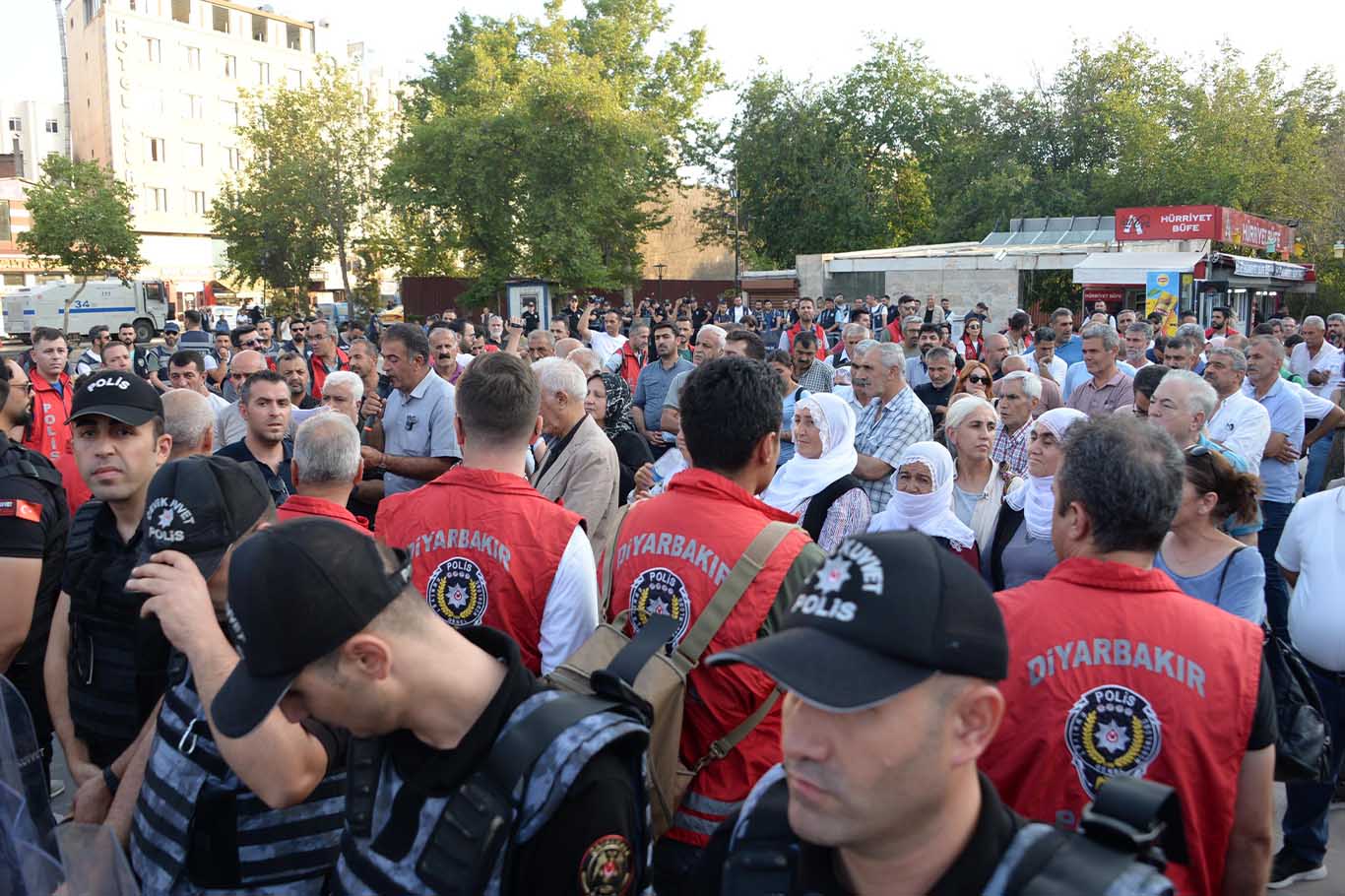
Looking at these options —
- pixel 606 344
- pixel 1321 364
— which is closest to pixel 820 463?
Answer: pixel 606 344

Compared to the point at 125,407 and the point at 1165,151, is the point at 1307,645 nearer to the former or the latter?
the point at 125,407

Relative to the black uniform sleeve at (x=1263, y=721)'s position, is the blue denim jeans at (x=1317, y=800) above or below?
below

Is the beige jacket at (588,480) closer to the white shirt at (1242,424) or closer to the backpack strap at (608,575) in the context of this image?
the backpack strap at (608,575)

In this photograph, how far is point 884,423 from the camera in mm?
5957

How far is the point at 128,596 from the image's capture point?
2.78m

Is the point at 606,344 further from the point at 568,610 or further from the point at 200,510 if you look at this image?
the point at 200,510

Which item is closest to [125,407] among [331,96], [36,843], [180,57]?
[36,843]

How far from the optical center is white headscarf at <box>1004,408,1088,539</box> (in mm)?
4004

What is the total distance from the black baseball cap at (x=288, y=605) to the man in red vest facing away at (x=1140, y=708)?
4.60 feet

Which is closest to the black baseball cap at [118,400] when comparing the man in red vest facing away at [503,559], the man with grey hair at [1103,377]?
the man in red vest facing away at [503,559]

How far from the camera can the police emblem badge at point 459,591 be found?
9.57 feet

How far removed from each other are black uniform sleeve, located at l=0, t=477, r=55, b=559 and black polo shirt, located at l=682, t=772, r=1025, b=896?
2946 mm

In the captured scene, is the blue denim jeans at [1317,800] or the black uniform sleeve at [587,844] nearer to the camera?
the black uniform sleeve at [587,844]

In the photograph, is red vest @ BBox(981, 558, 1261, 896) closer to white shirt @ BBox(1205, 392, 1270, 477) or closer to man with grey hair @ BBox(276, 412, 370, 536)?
man with grey hair @ BBox(276, 412, 370, 536)
